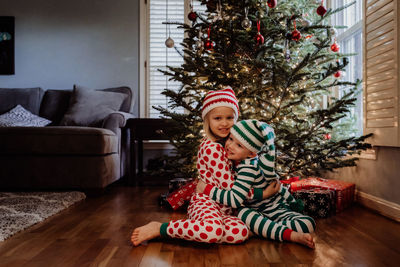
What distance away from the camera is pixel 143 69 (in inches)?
155

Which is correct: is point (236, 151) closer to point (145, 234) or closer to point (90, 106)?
point (145, 234)

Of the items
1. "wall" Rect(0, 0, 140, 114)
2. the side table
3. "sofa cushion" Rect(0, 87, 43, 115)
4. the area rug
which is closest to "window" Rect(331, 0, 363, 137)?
the side table

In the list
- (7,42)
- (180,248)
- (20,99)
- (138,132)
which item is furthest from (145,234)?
(7,42)

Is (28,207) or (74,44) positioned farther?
(74,44)

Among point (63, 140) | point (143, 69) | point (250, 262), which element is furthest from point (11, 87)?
point (250, 262)

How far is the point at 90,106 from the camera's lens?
10.8 ft

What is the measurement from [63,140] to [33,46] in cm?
204

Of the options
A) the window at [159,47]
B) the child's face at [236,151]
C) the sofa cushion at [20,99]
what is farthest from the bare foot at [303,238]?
the sofa cushion at [20,99]

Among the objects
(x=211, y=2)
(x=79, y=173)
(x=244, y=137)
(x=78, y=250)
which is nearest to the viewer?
(x=78, y=250)

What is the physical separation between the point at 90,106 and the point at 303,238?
2.65 meters

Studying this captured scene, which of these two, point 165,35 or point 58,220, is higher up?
point 165,35

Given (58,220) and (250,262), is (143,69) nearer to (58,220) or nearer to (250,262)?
(58,220)

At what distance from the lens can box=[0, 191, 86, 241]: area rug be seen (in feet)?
5.28

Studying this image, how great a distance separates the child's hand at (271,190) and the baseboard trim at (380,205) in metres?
0.79
